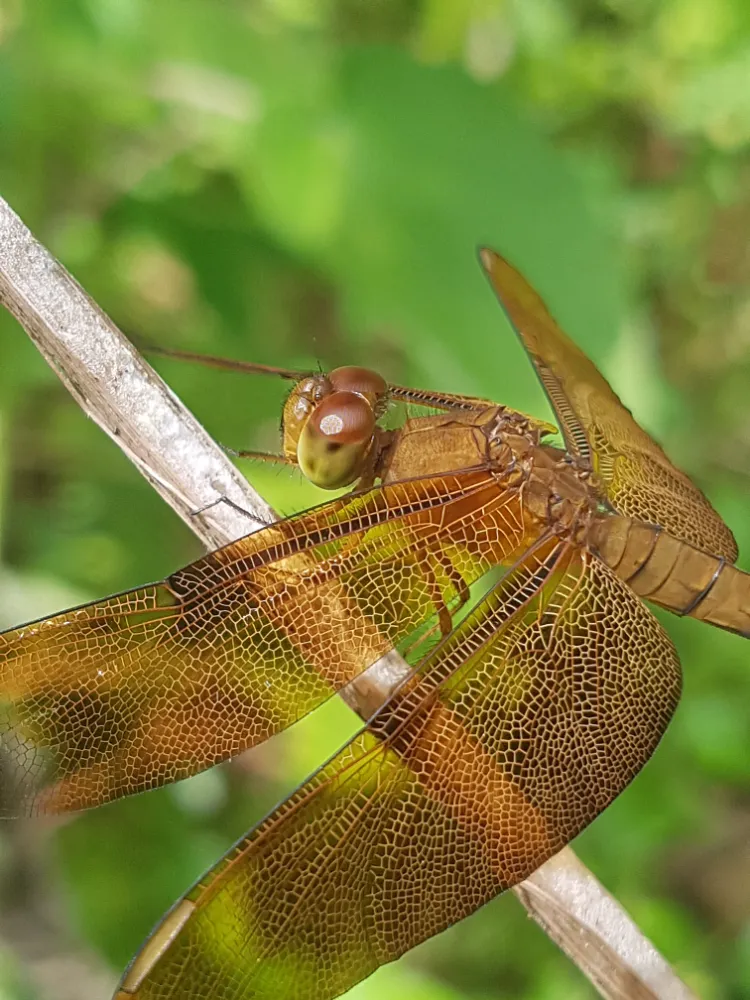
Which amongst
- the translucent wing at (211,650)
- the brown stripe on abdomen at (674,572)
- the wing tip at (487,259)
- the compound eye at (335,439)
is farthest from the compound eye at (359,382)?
the brown stripe on abdomen at (674,572)

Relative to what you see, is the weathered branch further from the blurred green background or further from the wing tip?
the wing tip

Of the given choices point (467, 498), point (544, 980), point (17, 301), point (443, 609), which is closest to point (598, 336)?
point (467, 498)

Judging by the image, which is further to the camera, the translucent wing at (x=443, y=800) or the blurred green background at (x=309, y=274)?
the blurred green background at (x=309, y=274)

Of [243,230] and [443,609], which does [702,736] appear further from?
[243,230]

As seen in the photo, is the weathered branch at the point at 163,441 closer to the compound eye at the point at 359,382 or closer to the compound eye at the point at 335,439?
the compound eye at the point at 335,439

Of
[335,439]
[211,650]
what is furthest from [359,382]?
[211,650]

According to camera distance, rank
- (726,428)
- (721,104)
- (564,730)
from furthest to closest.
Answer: (726,428), (721,104), (564,730)

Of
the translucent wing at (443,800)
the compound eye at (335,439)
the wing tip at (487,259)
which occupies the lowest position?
the translucent wing at (443,800)
